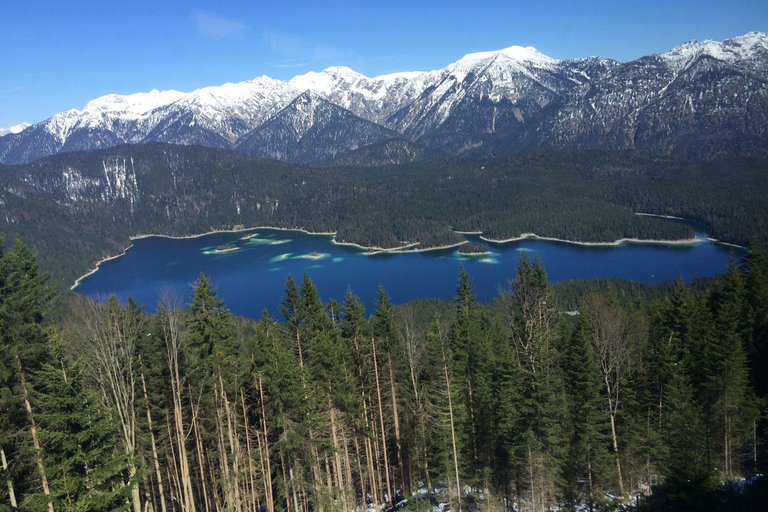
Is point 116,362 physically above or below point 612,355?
above

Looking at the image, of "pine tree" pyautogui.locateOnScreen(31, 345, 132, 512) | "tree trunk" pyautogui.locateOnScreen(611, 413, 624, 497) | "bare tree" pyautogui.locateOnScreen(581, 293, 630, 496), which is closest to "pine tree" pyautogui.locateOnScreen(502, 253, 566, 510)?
"tree trunk" pyautogui.locateOnScreen(611, 413, 624, 497)

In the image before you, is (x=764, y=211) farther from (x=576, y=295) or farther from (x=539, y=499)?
(x=539, y=499)

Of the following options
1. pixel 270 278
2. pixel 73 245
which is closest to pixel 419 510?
pixel 270 278

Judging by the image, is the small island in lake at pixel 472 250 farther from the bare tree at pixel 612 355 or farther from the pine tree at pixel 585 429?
the pine tree at pixel 585 429

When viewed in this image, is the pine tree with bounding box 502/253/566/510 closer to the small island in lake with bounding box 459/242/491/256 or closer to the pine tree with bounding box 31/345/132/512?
the pine tree with bounding box 31/345/132/512

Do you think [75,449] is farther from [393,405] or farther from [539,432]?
[393,405]

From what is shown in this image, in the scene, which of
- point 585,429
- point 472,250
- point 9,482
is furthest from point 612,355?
point 472,250
